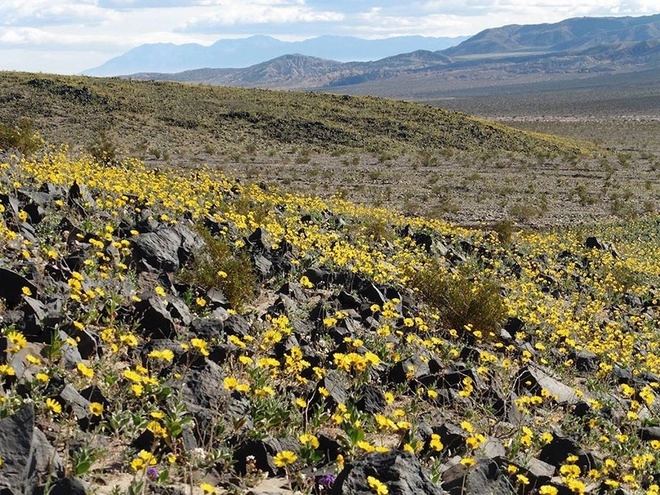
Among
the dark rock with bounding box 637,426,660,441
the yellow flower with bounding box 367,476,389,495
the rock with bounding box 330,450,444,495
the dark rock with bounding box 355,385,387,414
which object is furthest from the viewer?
the dark rock with bounding box 637,426,660,441

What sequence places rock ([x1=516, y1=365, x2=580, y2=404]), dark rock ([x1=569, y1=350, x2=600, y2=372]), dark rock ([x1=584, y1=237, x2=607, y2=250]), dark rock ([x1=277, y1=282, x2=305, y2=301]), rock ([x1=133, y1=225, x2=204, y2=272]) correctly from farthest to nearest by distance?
dark rock ([x1=584, y1=237, x2=607, y2=250])
dark rock ([x1=277, y1=282, x2=305, y2=301])
dark rock ([x1=569, y1=350, x2=600, y2=372])
rock ([x1=133, y1=225, x2=204, y2=272])
rock ([x1=516, y1=365, x2=580, y2=404])

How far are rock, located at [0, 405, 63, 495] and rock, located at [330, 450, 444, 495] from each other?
1.32 m

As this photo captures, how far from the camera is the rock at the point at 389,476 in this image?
10.5ft

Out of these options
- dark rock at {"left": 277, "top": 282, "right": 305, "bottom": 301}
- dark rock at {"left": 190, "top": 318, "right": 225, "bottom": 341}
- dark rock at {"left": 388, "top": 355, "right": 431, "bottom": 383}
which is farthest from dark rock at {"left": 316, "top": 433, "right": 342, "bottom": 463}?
dark rock at {"left": 277, "top": 282, "right": 305, "bottom": 301}

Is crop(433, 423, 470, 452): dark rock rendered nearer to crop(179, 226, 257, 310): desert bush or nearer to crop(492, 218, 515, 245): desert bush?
crop(179, 226, 257, 310): desert bush

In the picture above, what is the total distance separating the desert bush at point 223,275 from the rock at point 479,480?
10.7 feet

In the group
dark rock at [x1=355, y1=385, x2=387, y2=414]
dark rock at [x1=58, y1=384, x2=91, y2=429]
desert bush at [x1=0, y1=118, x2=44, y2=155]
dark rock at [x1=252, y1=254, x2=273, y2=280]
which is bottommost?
dark rock at [x1=355, y1=385, x2=387, y2=414]

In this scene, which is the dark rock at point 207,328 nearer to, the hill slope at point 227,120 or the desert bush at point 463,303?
the desert bush at point 463,303

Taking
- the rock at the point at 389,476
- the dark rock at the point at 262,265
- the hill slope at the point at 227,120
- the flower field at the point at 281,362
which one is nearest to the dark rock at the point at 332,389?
the flower field at the point at 281,362

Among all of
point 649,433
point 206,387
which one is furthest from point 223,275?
point 649,433

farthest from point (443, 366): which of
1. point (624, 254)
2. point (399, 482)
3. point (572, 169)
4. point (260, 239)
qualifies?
point (572, 169)

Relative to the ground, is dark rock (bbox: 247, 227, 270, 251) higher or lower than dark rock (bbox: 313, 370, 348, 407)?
higher

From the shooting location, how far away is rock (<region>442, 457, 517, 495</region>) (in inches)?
143

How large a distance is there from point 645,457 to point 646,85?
17084cm
